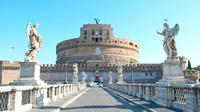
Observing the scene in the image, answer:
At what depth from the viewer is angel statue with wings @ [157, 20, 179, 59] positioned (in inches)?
444

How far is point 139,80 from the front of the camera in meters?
75.1

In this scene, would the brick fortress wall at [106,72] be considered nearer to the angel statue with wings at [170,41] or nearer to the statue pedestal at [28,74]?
the angel statue with wings at [170,41]

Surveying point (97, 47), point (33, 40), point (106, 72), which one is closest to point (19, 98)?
point (33, 40)

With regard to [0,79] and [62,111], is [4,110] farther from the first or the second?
[0,79]

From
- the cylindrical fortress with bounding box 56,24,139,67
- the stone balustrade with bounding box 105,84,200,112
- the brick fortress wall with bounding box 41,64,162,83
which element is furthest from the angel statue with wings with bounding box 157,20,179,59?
the cylindrical fortress with bounding box 56,24,139,67

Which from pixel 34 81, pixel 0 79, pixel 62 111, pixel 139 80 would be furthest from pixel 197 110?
pixel 0 79

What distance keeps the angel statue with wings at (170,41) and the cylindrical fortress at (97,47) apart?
72676 mm

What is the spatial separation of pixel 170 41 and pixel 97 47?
7616 cm

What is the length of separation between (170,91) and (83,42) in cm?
8105

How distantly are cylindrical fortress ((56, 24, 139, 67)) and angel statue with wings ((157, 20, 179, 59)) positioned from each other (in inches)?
2861

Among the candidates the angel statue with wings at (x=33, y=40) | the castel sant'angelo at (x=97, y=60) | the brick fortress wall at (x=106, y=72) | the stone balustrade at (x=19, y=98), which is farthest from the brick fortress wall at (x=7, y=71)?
the stone balustrade at (x=19, y=98)

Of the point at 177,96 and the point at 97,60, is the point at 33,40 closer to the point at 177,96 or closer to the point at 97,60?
the point at 177,96

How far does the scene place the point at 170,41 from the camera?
449 inches

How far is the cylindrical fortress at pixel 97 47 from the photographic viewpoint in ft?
286
